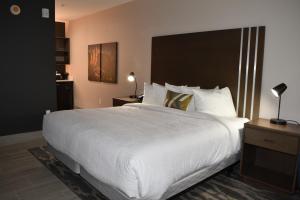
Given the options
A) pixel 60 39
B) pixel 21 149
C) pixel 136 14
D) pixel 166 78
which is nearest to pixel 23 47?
pixel 21 149

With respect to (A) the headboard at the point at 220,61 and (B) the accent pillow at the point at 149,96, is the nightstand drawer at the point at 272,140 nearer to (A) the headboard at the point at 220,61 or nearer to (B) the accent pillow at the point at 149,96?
(A) the headboard at the point at 220,61

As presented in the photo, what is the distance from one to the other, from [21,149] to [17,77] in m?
1.21

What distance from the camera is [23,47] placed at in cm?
400

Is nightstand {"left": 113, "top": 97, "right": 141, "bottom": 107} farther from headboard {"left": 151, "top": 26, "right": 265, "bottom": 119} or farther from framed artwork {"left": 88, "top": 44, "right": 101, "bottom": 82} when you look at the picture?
framed artwork {"left": 88, "top": 44, "right": 101, "bottom": 82}

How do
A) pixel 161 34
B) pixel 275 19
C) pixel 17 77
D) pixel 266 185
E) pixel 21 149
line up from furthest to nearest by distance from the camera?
pixel 161 34 → pixel 17 77 → pixel 21 149 → pixel 275 19 → pixel 266 185

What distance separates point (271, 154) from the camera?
3008 millimetres

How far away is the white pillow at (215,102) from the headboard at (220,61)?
0.55 ft

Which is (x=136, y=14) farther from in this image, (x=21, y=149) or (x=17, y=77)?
(x=21, y=149)

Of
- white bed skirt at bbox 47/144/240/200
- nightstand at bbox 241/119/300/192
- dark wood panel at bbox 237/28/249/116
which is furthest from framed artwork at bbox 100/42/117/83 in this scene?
nightstand at bbox 241/119/300/192

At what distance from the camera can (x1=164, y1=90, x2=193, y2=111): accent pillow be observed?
130 inches

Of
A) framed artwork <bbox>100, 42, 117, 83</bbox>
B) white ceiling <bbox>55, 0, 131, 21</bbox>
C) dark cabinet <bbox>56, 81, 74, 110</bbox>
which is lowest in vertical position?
dark cabinet <bbox>56, 81, 74, 110</bbox>

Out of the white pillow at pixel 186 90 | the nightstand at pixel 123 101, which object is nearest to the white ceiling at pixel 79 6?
the nightstand at pixel 123 101

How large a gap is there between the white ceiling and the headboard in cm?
158

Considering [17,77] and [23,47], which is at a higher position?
[23,47]
